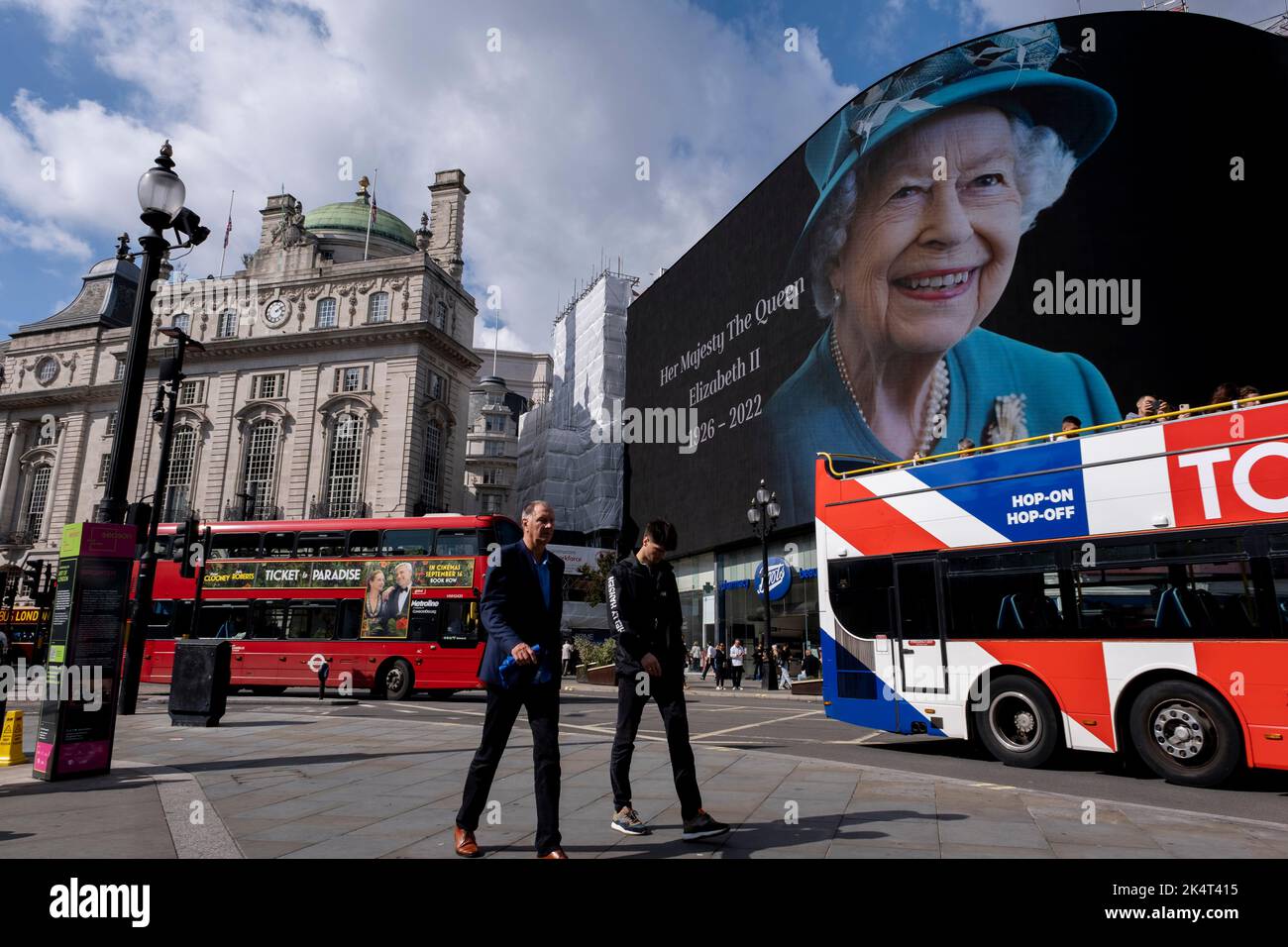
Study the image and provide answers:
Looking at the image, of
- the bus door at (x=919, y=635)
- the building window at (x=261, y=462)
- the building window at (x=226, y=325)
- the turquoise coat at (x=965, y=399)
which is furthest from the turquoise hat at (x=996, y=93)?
the building window at (x=226, y=325)

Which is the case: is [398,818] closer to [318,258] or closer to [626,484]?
[626,484]

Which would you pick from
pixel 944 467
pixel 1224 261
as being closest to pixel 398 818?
pixel 944 467

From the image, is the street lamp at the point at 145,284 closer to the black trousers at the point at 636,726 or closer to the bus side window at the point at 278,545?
the black trousers at the point at 636,726

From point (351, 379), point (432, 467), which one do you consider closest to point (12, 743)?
point (432, 467)

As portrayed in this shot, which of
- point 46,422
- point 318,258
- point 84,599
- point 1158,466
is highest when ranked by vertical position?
point 318,258

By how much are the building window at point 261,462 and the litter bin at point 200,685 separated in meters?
41.6

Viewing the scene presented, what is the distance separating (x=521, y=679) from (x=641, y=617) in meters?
1.02

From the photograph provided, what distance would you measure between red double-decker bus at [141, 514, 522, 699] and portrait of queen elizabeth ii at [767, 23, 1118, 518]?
19.1m

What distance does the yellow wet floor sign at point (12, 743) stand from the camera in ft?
27.1

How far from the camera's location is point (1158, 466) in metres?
8.16

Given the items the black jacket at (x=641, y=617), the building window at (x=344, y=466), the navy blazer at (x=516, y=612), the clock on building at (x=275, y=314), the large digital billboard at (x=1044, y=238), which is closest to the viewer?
the navy blazer at (x=516, y=612)

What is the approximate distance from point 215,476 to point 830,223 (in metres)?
40.7

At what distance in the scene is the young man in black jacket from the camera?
15.7ft
